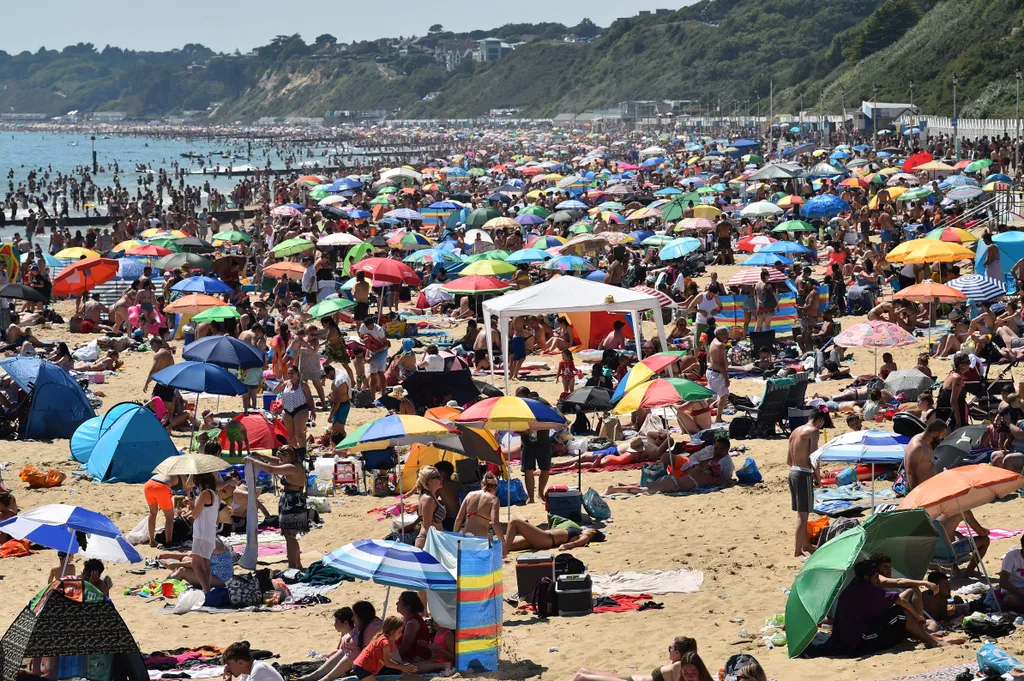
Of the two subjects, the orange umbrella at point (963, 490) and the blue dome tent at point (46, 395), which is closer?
the orange umbrella at point (963, 490)

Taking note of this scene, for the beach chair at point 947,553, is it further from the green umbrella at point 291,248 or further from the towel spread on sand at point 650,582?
the green umbrella at point 291,248

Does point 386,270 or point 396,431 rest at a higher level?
point 386,270

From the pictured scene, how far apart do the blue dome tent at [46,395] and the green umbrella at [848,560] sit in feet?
31.7

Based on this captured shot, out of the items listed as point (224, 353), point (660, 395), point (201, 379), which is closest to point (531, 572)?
point (660, 395)

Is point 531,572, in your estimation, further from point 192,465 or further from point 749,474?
point 749,474

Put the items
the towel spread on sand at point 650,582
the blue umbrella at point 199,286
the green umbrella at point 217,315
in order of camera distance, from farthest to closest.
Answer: the blue umbrella at point 199,286, the green umbrella at point 217,315, the towel spread on sand at point 650,582

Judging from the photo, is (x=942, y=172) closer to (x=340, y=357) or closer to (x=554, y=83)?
(x=340, y=357)

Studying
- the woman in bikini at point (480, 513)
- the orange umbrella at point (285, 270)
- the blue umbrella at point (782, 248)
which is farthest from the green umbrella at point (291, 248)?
the woman in bikini at point (480, 513)

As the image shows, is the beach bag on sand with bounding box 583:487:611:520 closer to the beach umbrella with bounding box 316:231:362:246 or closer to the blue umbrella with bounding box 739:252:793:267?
the blue umbrella with bounding box 739:252:793:267

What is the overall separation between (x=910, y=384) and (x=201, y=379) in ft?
23.5

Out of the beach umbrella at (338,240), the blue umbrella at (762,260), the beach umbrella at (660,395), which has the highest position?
the blue umbrella at (762,260)

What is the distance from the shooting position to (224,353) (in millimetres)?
13602

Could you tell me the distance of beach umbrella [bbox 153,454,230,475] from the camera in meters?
9.53

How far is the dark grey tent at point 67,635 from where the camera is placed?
22.0 ft
